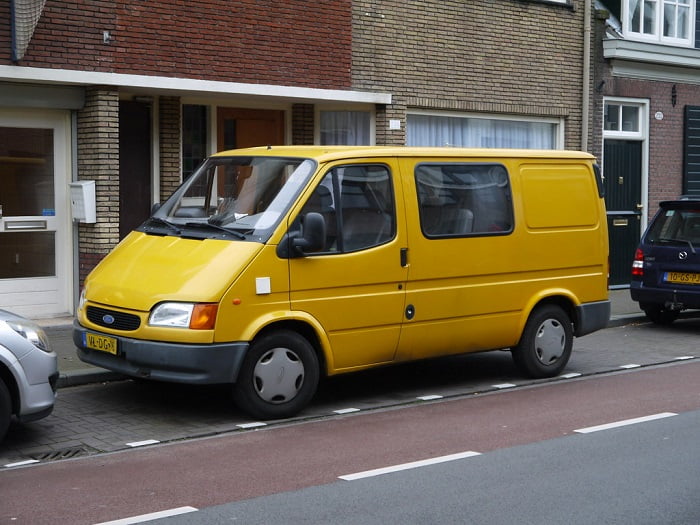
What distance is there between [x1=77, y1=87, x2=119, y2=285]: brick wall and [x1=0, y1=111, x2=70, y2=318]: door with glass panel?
29 cm

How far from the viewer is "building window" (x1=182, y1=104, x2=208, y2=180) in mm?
15086

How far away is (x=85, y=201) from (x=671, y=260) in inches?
289

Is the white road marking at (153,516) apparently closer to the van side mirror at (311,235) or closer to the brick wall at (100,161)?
the van side mirror at (311,235)

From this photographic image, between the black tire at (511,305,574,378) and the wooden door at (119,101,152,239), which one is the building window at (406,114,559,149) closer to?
the wooden door at (119,101,152,239)

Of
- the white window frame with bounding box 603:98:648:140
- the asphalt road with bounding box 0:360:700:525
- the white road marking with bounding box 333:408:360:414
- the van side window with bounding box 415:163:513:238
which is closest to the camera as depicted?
the asphalt road with bounding box 0:360:700:525

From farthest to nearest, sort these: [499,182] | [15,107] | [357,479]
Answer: [15,107]
[499,182]
[357,479]

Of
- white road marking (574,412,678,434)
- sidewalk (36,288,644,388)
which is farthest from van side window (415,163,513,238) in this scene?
sidewalk (36,288,644,388)

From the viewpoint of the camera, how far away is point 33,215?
1334 centimetres

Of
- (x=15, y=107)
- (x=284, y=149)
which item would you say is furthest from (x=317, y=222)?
(x=15, y=107)

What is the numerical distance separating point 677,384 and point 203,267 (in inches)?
192

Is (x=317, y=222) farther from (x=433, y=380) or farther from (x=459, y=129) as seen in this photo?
(x=459, y=129)

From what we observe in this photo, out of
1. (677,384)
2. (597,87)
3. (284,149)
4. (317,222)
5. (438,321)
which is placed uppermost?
(597,87)

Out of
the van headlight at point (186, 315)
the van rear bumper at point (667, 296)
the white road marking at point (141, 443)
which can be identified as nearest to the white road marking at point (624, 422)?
the van headlight at point (186, 315)

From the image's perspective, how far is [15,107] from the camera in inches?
511
